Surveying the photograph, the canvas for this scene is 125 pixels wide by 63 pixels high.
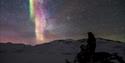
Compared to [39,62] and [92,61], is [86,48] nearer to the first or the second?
[92,61]

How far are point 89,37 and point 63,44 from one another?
153 m

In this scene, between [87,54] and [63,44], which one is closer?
[87,54]

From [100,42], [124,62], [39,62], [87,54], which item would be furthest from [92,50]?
[100,42]

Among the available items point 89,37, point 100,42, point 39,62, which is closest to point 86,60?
point 89,37

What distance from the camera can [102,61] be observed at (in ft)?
29.4

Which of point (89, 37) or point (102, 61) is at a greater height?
point (89, 37)

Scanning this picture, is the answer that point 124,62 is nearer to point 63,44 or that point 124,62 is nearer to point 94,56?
point 94,56

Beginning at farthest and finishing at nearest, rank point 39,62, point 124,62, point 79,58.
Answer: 1. point 39,62
2. point 79,58
3. point 124,62

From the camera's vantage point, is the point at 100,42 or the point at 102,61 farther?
the point at 100,42

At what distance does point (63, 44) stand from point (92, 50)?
15341 centimetres

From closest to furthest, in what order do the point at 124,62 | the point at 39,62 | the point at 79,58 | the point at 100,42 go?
the point at 124,62
the point at 79,58
the point at 39,62
the point at 100,42

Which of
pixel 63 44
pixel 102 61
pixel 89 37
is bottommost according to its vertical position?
pixel 63 44

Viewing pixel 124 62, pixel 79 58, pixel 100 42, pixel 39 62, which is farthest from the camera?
pixel 100 42

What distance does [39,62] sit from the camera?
88.2 meters
